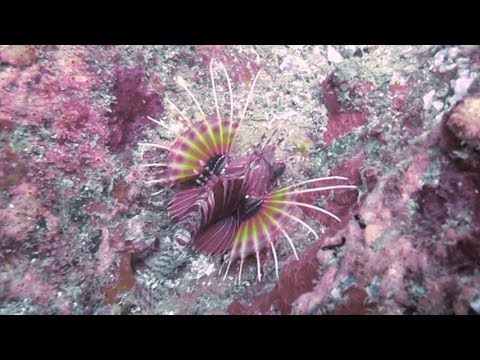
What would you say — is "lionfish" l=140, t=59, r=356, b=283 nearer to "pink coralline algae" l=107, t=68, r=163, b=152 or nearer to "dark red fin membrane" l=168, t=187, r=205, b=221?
"dark red fin membrane" l=168, t=187, r=205, b=221

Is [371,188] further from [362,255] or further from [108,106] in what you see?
[108,106]

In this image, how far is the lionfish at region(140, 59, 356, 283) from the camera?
2.81 metres

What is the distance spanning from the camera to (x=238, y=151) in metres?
3.47

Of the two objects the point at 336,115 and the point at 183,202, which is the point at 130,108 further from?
the point at 336,115

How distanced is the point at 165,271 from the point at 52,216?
87cm

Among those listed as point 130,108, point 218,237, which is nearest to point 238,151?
point 218,237

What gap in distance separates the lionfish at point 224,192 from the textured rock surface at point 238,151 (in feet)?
0.46

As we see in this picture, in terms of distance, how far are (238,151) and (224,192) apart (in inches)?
26.9

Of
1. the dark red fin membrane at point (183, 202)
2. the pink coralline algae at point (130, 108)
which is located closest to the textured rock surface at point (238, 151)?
the pink coralline algae at point (130, 108)

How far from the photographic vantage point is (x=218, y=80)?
12.3ft

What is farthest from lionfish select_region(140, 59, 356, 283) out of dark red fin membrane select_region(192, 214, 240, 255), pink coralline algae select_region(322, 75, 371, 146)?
pink coralline algae select_region(322, 75, 371, 146)

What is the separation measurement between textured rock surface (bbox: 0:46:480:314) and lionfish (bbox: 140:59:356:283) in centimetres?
14

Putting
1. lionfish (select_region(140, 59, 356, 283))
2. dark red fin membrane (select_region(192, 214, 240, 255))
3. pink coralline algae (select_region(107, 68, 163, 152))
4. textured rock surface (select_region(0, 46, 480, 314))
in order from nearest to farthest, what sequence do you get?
textured rock surface (select_region(0, 46, 480, 314)) → lionfish (select_region(140, 59, 356, 283)) → dark red fin membrane (select_region(192, 214, 240, 255)) → pink coralline algae (select_region(107, 68, 163, 152))

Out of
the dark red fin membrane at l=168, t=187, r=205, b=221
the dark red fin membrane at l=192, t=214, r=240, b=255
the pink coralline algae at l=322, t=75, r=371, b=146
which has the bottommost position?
the dark red fin membrane at l=192, t=214, r=240, b=255
